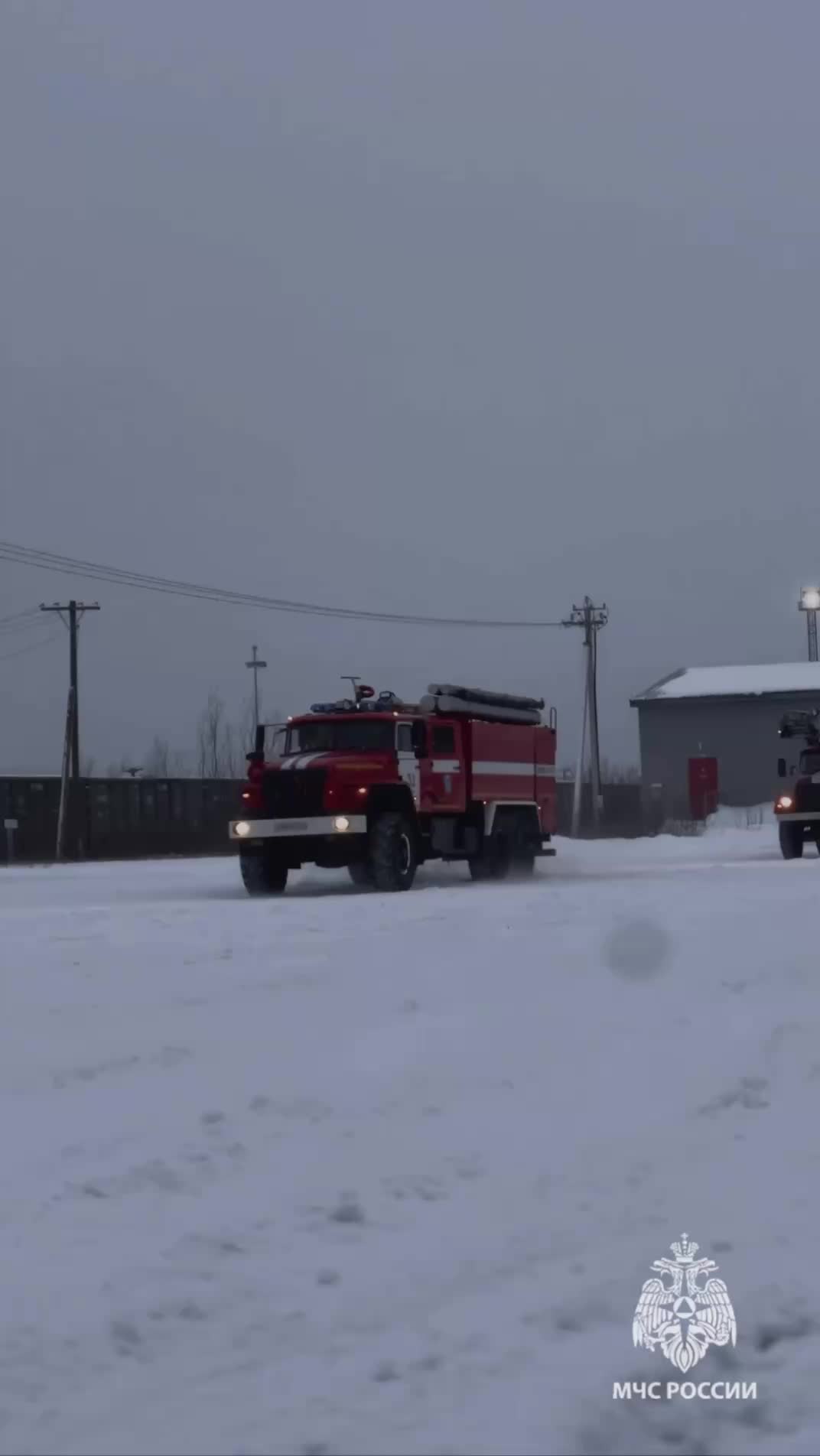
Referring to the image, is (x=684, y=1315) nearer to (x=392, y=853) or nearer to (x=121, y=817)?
(x=392, y=853)

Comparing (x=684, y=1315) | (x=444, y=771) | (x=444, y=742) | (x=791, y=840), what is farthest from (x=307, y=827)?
(x=684, y=1315)

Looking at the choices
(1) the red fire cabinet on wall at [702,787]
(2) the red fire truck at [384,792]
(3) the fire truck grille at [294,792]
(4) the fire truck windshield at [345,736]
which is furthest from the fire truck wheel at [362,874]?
(1) the red fire cabinet on wall at [702,787]

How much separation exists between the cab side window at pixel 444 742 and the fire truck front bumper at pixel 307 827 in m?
2.26

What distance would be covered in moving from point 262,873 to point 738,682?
62564mm

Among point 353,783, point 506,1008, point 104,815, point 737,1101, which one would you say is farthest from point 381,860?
point 104,815

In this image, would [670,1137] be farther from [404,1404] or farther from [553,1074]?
[404,1404]

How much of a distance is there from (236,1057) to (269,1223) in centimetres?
200

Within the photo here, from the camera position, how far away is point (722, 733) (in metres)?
81.1

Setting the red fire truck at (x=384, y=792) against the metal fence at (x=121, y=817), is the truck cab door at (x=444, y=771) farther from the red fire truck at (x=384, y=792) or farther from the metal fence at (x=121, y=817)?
the metal fence at (x=121, y=817)

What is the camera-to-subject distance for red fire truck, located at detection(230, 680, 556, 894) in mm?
22297

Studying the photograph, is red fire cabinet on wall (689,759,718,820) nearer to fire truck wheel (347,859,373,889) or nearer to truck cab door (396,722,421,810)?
fire truck wheel (347,859,373,889)

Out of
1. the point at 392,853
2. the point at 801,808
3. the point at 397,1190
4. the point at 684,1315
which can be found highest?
the point at 801,808

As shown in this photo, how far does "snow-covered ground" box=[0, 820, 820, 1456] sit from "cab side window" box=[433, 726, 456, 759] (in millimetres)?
12328

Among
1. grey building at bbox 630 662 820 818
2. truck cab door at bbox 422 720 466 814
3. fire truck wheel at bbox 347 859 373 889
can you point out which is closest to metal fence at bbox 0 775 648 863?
fire truck wheel at bbox 347 859 373 889
